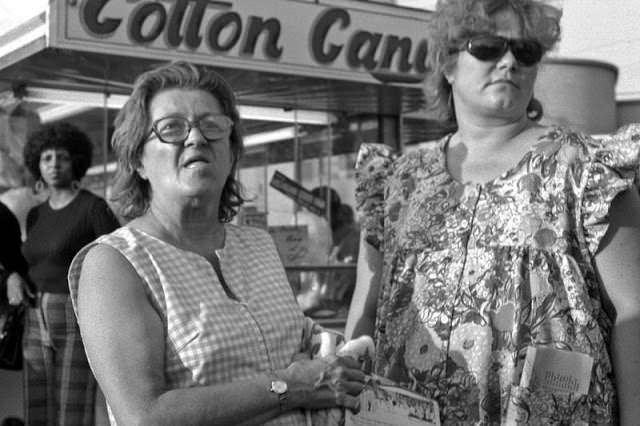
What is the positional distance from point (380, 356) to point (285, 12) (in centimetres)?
444

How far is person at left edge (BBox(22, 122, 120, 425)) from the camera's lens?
4.66m

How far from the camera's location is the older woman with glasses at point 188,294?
1.64 metres

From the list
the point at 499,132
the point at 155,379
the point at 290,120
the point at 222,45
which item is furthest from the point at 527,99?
the point at 290,120

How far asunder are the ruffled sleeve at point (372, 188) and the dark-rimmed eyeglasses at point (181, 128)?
0.56 m

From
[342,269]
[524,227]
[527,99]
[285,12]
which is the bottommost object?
[342,269]

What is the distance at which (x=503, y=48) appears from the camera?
2.11 m

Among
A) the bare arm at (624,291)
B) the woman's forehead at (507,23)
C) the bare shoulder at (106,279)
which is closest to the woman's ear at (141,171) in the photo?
the bare shoulder at (106,279)

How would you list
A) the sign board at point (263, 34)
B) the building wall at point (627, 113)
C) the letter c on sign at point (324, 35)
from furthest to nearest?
the building wall at point (627, 113), the letter c on sign at point (324, 35), the sign board at point (263, 34)

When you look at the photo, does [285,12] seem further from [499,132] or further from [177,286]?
[177,286]

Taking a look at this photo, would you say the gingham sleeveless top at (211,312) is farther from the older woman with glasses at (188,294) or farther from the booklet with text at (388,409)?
the booklet with text at (388,409)

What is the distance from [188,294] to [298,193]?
595 centimetres

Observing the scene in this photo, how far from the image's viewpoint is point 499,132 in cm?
216

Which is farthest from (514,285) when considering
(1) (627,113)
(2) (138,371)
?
(1) (627,113)

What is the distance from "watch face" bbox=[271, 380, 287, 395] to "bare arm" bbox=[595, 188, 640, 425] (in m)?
0.78
